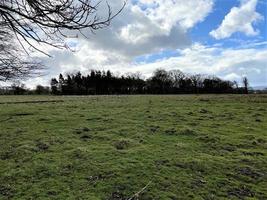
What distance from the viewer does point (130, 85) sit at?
11250 cm

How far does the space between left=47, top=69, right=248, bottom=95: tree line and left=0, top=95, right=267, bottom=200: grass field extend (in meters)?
87.4

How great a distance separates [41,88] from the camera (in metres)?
111

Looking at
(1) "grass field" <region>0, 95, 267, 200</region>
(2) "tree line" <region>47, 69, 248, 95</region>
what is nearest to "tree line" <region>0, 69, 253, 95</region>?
(2) "tree line" <region>47, 69, 248, 95</region>

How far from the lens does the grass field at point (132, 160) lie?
9578 mm

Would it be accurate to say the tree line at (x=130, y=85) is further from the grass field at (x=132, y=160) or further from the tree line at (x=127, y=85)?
the grass field at (x=132, y=160)

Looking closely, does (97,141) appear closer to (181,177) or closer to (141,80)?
(181,177)

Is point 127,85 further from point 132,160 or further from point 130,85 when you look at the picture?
point 132,160

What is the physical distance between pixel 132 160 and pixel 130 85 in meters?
101

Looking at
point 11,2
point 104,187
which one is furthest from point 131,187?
point 11,2

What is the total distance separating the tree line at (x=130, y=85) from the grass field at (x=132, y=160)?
87.4 metres

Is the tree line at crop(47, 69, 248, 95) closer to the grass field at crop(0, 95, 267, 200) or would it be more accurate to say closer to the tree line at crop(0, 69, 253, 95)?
the tree line at crop(0, 69, 253, 95)

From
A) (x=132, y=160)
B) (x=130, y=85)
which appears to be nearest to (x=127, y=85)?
(x=130, y=85)

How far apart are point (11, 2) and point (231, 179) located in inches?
315

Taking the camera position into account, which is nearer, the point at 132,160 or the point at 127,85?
the point at 132,160
